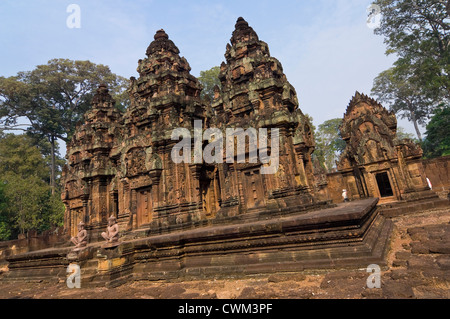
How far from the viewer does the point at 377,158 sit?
14711 mm

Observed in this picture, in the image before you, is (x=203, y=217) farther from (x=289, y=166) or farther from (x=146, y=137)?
(x=146, y=137)

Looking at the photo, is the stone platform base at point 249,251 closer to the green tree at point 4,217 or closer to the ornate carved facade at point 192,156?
the ornate carved facade at point 192,156

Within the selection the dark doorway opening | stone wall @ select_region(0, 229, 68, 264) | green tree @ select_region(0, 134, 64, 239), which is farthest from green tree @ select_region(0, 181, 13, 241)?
the dark doorway opening

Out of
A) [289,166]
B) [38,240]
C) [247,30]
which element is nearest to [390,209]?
[289,166]

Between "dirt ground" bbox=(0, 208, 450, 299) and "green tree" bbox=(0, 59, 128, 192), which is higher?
"green tree" bbox=(0, 59, 128, 192)

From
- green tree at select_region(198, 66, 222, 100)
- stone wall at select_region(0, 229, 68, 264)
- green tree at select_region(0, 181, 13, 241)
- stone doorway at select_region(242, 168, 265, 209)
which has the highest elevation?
green tree at select_region(198, 66, 222, 100)

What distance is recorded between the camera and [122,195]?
13.3 m

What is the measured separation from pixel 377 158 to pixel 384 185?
1.67m

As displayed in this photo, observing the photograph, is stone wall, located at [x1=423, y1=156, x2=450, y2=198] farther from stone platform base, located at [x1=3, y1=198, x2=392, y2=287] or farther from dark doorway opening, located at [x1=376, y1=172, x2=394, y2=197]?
stone platform base, located at [x1=3, y1=198, x2=392, y2=287]

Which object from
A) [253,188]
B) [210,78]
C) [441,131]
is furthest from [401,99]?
[253,188]

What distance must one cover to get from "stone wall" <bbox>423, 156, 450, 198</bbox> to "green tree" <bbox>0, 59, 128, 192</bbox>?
109ft

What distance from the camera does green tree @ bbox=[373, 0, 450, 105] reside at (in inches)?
779

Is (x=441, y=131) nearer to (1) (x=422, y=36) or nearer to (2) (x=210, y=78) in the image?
(1) (x=422, y=36)
